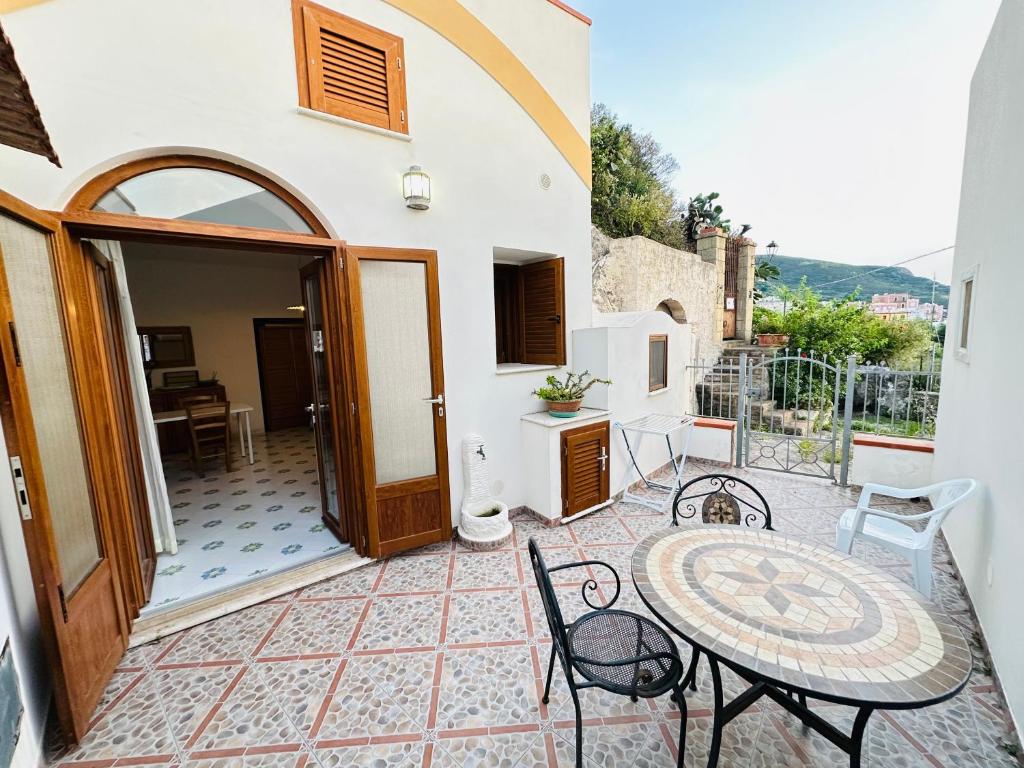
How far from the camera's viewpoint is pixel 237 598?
8.41 ft

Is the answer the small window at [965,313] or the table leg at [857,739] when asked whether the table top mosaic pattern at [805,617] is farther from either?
the small window at [965,313]

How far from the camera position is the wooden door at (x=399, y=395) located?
2.82m

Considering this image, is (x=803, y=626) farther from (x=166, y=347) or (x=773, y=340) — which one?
(x=773, y=340)

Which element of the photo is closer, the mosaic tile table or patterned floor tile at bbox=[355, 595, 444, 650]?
the mosaic tile table

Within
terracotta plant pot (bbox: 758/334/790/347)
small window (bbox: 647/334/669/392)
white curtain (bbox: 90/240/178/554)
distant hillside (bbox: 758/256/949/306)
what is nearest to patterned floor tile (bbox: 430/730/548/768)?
white curtain (bbox: 90/240/178/554)

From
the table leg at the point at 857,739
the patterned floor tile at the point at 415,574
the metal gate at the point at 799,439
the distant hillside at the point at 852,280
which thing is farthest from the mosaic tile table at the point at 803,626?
the distant hillside at the point at 852,280

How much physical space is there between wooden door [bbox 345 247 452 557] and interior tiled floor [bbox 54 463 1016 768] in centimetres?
54

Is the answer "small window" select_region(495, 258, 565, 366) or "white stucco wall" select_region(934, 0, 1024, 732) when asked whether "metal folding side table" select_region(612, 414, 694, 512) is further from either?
"white stucco wall" select_region(934, 0, 1024, 732)

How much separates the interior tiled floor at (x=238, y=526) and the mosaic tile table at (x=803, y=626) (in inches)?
102

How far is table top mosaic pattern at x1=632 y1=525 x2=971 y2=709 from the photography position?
111cm

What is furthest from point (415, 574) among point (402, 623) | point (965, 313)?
point (965, 313)

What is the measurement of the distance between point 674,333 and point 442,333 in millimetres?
3022

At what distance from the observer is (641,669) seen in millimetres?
1534

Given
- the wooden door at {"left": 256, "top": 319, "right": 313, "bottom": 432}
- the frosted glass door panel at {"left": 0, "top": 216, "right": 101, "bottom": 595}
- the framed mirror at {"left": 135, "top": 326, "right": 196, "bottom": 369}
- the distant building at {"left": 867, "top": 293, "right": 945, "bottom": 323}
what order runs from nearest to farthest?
the frosted glass door panel at {"left": 0, "top": 216, "right": 101, "bottom": 595}, the framed mirror at {"left": 135, "top": 326, "right": 196, "bottom": 369}, the wooden door at {"left": 256, "top": 319, "right": 313, "bottom": 432}, the distant building at {"left": 867, "top": 293, "right": 945, "bottom": 323}
